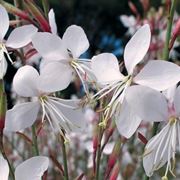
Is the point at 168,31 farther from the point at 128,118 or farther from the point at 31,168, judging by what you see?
the point at 31,168

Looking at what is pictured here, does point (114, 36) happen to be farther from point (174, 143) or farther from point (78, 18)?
point (174, 143)

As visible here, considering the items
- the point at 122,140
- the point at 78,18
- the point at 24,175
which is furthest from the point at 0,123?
the point at 78,18

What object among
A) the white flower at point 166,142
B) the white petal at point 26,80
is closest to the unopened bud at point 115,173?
the white flower at point 166,142

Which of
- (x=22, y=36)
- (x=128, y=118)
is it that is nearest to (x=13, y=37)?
(x=22, y=36)

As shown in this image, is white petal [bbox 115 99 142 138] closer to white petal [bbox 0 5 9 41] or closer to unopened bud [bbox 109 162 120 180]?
unopened bud [bbox 109 162 120 180]

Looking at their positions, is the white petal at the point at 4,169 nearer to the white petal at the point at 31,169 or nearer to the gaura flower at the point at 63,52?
the white petal at the point at 31,169
